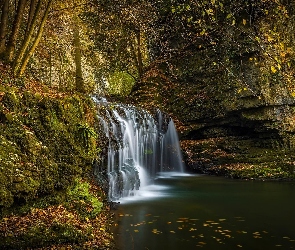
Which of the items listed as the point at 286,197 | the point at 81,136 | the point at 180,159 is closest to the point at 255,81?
the point at 180,159

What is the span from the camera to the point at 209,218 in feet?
28.7

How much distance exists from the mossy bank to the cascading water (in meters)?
2.25

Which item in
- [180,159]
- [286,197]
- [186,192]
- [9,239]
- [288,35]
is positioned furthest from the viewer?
[180,159]

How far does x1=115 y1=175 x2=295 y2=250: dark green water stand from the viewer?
695 centimetres

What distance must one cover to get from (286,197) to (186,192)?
10.7 ft

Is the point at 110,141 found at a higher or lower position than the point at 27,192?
higher

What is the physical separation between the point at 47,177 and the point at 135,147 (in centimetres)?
699

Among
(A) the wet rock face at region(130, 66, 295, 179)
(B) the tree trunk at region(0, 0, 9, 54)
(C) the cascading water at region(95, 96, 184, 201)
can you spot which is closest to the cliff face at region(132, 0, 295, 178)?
(A) the wet rock face at region(130, 66, 295, 179)

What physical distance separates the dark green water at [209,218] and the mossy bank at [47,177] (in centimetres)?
80

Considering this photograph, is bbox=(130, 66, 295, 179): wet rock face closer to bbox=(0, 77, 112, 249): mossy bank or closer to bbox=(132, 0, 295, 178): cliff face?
bbox=(132, 0, 295, 178): cliff face

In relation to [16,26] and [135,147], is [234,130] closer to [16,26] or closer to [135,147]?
[135,147]

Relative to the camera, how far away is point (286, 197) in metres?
11.5

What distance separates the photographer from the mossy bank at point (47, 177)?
6.17 meters

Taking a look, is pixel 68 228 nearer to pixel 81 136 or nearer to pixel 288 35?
pixel 81 136
